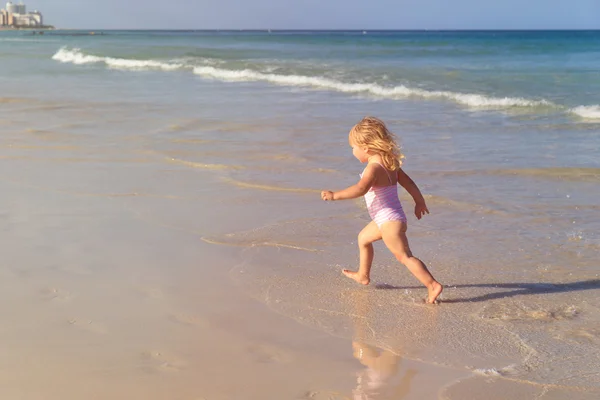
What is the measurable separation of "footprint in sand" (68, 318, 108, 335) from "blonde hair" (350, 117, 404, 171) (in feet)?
5.60

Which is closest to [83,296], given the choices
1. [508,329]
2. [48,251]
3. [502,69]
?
[48,251]

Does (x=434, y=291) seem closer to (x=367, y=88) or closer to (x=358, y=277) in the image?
(x=358, y=277)

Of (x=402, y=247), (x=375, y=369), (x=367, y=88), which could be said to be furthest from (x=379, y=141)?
(x=367, y=88)

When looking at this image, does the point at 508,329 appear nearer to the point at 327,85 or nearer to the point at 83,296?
the point at 83,296

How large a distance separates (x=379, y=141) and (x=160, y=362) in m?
1.74

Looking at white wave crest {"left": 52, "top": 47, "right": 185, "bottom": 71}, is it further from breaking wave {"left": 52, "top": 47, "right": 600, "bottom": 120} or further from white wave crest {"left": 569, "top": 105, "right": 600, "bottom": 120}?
white wave crest {"left": 569, "top": 105, "right": 600, "bottom": 120}

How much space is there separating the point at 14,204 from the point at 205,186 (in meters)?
1.61

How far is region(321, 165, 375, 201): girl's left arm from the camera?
4.19 metres

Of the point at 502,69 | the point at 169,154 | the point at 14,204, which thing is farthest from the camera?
the point at 502,69

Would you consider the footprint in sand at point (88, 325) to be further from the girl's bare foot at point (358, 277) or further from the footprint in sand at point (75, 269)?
the girl's bare foot at point (358, 277)

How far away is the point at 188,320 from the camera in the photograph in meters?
3.92

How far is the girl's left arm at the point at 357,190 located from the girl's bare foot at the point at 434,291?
0.62 m

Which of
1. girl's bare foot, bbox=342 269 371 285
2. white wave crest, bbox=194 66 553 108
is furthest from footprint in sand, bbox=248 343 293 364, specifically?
white wave crest, bbox=194 66 553 108

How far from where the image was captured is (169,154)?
8469 millimetres
